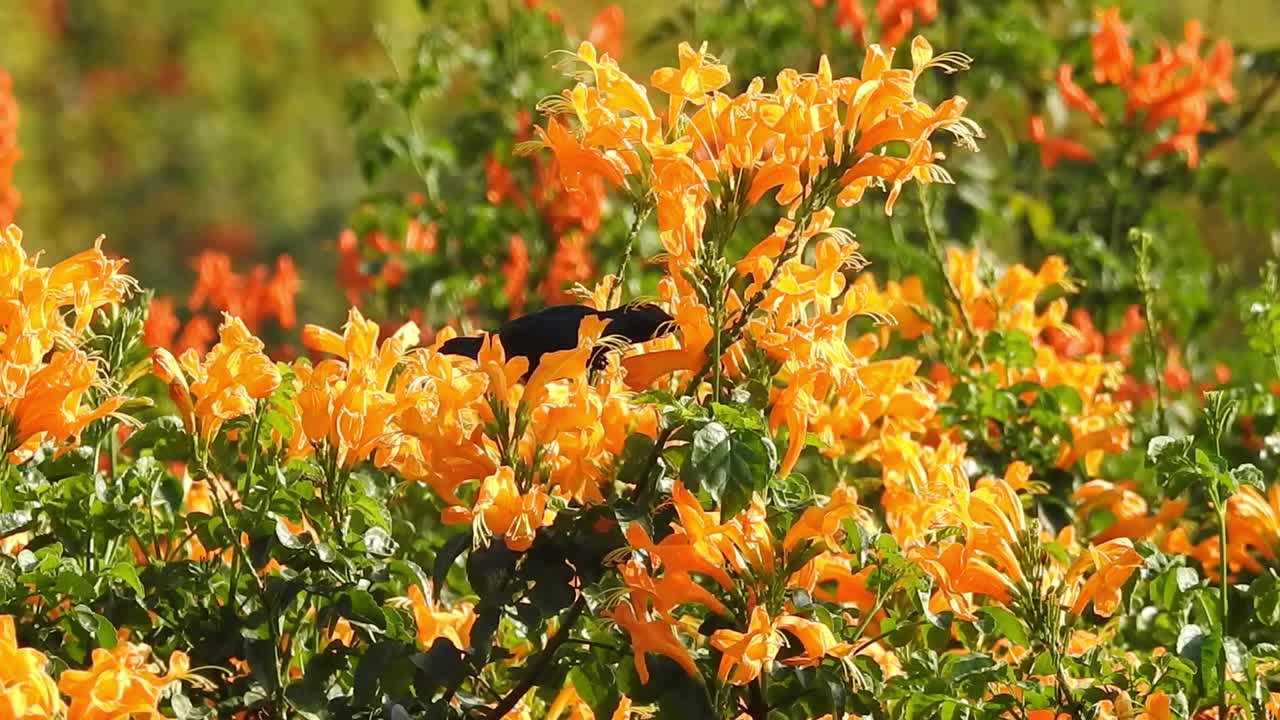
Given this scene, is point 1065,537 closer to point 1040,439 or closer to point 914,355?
point 1040,439

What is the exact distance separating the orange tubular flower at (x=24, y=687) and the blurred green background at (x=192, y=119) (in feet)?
40.6

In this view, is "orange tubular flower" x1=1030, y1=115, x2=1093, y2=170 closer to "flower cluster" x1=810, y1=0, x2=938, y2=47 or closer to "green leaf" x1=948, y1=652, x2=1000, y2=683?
"flower cluster" x1=810, y1=0, x2=938, y2=47

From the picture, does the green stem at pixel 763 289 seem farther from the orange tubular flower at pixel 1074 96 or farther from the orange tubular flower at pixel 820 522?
the orange tubular flower at pixel 1074 96

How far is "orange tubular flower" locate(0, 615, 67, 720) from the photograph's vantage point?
1.68 m

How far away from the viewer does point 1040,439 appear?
2918 millimetres

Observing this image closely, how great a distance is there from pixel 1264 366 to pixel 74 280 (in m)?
2.58

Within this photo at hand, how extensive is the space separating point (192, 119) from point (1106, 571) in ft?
50.8

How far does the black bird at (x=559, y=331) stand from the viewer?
6.47ft

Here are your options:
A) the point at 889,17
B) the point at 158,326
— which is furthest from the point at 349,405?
the point at 889,17

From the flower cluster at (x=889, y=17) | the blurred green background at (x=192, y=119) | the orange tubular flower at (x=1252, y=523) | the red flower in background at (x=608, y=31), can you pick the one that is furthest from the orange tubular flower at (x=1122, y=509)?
the blurred green background at (x=192, y=119)

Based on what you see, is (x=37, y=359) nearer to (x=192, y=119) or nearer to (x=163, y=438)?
(x=163, y=438)

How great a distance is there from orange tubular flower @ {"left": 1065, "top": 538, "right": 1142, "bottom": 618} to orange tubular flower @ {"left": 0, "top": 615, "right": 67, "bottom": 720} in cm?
107

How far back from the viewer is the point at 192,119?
16.6 m

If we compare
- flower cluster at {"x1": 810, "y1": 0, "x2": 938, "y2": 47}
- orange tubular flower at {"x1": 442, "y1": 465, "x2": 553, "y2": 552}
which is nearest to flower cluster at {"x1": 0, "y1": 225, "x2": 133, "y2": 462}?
orange tubular flower at {"x1": 442, "y1": 465, "x2": 553, "y2": 552}
